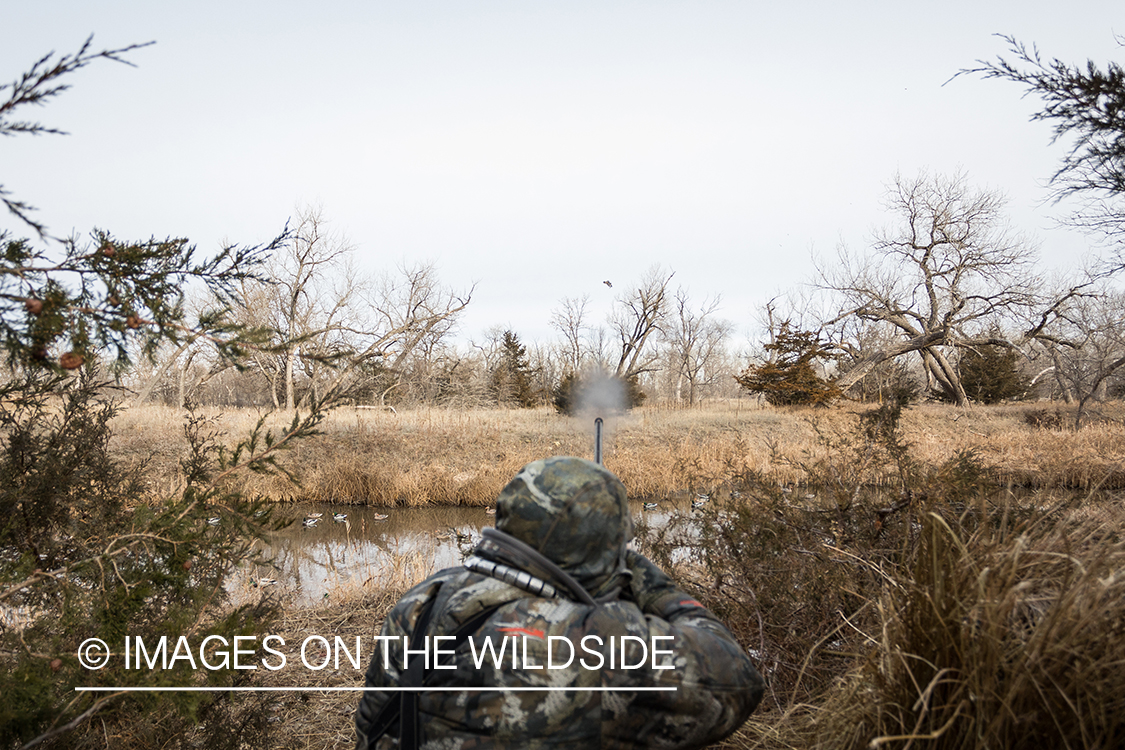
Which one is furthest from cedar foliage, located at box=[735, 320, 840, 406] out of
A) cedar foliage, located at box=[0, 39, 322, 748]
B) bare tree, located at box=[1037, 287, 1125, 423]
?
cedar foliage, located at box=[0, 39, 322, 748]

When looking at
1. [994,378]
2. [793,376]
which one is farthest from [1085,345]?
[793,376]

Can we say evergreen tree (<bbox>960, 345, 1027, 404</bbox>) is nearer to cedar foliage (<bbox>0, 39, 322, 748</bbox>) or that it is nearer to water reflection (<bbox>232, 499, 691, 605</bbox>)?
water reflection (<bbox>232, 499, 691, 605</bbox>)

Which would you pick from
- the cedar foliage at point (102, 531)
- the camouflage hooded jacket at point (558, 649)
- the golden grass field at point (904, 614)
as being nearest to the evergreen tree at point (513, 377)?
the golden grass field at point (904, 614)

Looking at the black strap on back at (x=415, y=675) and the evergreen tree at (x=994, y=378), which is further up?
the evergreen tree at (x=994, y=378)

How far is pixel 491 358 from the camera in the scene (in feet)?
152

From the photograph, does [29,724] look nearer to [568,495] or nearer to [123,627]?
[123,627]

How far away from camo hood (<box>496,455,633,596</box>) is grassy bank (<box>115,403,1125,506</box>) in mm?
10019

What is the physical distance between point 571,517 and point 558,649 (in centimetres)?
31

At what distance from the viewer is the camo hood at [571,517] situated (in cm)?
161

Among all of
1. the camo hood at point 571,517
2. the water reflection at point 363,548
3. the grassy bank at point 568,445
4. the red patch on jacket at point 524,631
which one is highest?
the camo hood at point 571,517

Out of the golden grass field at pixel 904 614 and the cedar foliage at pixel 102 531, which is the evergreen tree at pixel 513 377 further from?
the cedar foliage at pixel 102 531

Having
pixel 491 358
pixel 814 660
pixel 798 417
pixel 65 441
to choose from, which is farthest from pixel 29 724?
pixel 491 358

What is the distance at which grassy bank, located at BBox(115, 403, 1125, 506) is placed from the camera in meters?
14.4

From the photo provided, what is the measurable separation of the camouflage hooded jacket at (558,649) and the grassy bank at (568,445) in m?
10.0
